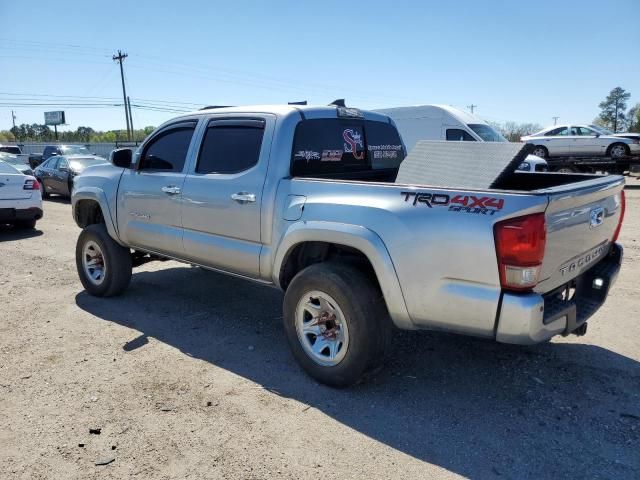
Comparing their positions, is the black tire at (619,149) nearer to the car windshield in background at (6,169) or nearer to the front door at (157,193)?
the front door at (157,193)

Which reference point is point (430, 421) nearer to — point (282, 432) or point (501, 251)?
point (282, 432)

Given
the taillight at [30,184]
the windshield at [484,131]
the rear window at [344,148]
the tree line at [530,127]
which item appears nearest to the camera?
the rear window at [344,148]

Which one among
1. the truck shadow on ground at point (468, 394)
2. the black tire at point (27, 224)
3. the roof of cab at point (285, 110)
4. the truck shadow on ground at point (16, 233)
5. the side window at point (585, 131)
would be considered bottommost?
the truck shadow on ground at point (468, 394)

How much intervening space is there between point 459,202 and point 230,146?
223cm

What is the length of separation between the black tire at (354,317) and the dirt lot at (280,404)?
0.19 m

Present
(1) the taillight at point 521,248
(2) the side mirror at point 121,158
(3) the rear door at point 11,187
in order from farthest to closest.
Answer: (3) the rear door at point 11,187, (2) the side mirror at point 121,158, (1) the taillight at point 521,248

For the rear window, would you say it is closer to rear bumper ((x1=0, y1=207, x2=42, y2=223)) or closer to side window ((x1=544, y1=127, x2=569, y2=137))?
rear bumper ((x1=0, y1=207, x2=42, y2=223))

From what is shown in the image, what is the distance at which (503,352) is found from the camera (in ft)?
13.4

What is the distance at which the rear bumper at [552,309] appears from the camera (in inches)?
106

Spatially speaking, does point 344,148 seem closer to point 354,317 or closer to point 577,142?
point 354,317

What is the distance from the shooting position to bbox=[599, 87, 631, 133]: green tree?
242 ft

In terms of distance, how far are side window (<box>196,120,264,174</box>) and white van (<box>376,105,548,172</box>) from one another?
11163 mm

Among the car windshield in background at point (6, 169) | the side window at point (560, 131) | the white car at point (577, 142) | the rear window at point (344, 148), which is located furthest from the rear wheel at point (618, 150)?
the car windshield in background at point (6, 169)

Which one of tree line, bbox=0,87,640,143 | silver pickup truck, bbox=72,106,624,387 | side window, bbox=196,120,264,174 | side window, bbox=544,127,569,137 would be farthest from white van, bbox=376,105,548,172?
tree line, bbox=0,87,640,143
